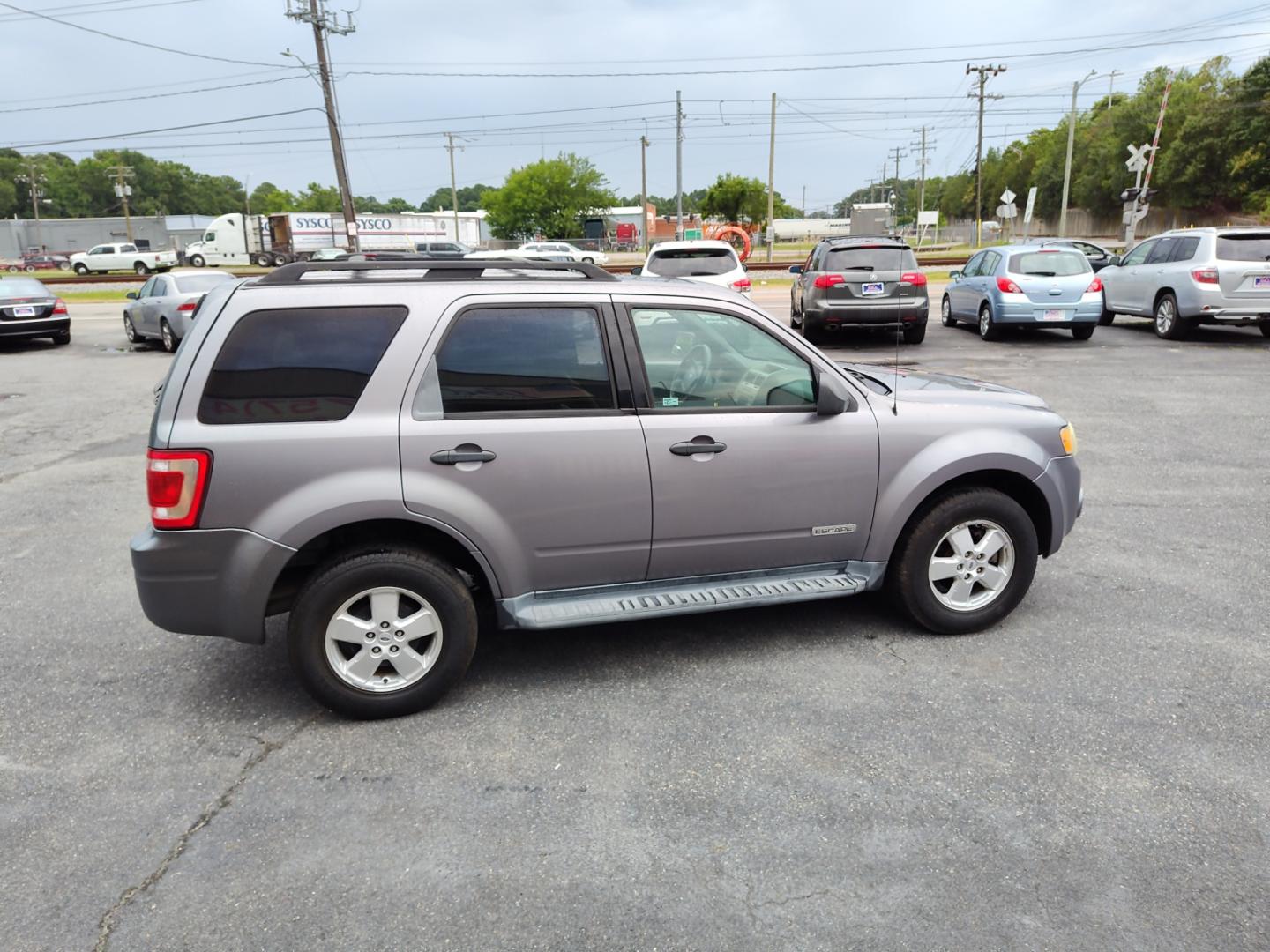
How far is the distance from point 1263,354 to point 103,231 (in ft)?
330

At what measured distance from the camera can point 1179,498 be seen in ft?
21.2

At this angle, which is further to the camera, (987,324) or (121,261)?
(121,261)

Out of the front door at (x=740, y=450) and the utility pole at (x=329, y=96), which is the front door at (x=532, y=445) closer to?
the front door at (x=740, y=450)

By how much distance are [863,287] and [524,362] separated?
11377 mm

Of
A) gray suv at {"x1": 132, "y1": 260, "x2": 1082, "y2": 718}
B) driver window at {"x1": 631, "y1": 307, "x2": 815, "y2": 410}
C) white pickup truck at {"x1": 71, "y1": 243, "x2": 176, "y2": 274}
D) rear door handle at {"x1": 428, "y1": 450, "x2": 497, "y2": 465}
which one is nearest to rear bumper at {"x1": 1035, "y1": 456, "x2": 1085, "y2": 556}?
gray suv at {"x1": 132, "y1": 260, "x2": 1082, "y2": 718}

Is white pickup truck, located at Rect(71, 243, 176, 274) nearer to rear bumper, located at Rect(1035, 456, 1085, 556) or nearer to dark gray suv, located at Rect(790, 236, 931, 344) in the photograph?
dark gray suv, located at Rect(790, 236, 931, 344)

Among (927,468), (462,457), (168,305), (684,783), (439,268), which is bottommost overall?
(684,783)

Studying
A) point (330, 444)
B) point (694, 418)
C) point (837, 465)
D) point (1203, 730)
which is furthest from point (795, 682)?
point (330, 444)

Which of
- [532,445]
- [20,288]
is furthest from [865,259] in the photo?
[20,288]

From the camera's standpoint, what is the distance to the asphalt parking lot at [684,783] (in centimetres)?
253

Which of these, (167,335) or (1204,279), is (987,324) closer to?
(1204,279)

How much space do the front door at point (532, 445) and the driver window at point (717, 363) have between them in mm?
210

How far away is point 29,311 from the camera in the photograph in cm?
1692

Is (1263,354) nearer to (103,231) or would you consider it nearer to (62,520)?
(62,520)
